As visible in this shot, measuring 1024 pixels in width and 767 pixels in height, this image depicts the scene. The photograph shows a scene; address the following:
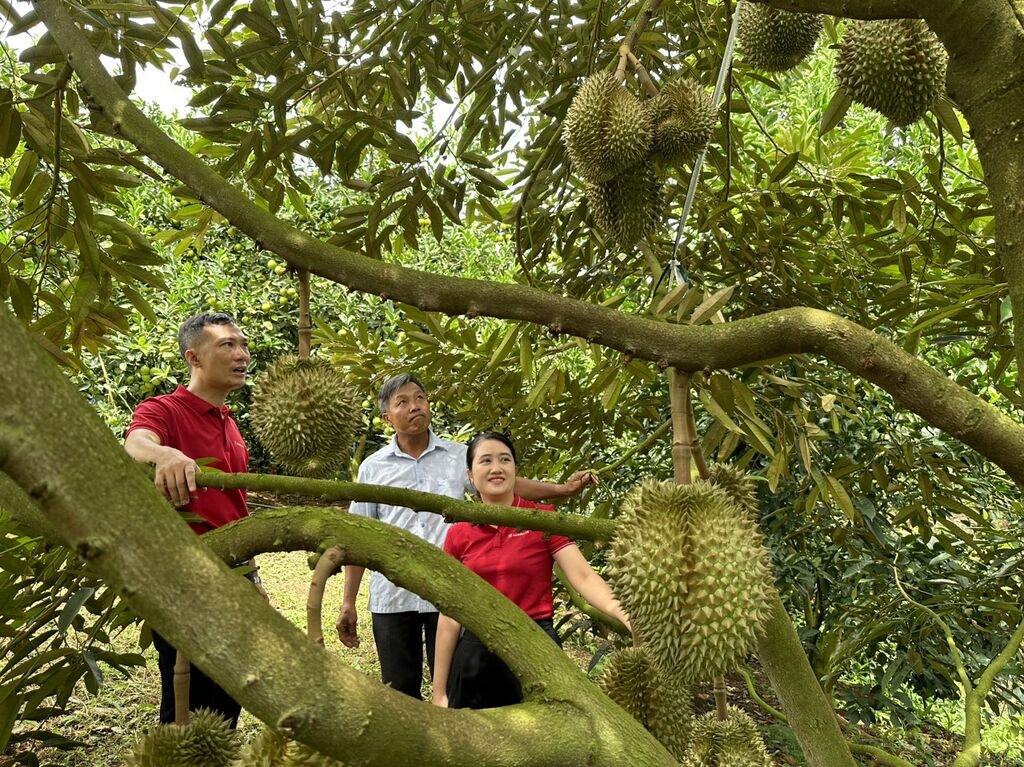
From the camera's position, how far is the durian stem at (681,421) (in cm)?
112

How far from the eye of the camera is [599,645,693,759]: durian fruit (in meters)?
1.85

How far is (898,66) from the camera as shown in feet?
5.79

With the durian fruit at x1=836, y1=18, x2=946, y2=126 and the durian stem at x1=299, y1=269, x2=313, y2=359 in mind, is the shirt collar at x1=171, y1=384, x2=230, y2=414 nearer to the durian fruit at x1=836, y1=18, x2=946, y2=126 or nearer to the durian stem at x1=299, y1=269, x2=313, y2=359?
the durian stem at x1=299, y1=269, x2=313, y2=359

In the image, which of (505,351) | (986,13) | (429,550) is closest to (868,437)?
(505,351)

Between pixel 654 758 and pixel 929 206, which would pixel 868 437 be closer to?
pixel 929 206

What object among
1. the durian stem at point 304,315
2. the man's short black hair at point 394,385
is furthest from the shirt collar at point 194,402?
the durian stem at point 304,315

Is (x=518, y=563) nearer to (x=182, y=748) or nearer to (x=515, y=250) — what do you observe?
(x=515, y=250)

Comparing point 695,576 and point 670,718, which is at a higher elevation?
point 695,576

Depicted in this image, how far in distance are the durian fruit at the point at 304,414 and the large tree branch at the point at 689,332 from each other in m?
0.41

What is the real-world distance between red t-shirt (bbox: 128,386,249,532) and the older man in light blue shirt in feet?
2.08

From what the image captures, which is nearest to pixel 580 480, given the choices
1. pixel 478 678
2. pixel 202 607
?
pixel 478 678

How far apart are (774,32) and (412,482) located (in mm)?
2010

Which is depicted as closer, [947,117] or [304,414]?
[304,414]

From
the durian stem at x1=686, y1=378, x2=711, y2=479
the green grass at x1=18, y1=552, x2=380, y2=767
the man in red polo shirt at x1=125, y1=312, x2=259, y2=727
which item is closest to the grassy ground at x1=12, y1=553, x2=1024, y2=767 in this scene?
the green grass at x1=18, y1=552, x2=380, y2=767
